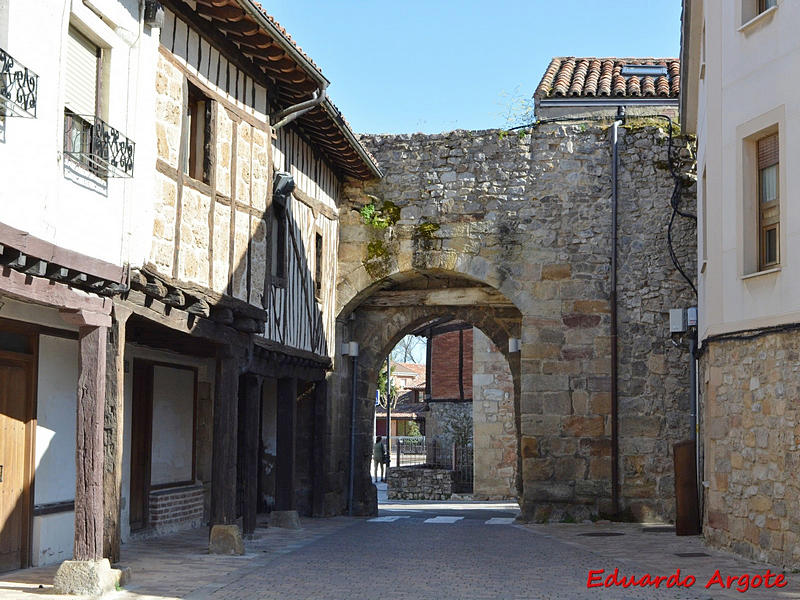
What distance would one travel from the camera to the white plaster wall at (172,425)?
37.8ft

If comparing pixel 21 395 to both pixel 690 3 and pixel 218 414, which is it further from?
pixel 690 3

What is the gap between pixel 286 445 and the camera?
1283 centimetres

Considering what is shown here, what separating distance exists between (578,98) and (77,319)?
1063 cm

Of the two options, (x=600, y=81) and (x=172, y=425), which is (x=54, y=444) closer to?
(x=172, y=425)

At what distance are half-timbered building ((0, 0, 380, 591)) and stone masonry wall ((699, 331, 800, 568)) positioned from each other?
4.66 meters

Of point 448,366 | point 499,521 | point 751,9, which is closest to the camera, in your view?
point 751,9

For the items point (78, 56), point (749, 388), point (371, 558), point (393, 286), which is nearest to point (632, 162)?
point (393, 286)

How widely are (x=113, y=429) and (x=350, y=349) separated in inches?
311

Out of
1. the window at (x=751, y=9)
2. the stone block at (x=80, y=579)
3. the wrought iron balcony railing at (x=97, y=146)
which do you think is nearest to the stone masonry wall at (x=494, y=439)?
the window at (x=751, y=9)

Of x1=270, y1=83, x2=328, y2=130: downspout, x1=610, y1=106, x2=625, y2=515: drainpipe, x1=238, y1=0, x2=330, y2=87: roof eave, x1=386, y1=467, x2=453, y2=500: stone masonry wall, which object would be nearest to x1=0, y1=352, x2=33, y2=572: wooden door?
x1=238, y1=0, x2=330, y2=87: roof eave

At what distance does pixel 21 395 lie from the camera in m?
8.33

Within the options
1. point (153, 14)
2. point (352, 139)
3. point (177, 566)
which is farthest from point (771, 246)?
point (177, 566)

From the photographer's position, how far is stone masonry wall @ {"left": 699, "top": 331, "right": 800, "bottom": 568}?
28.9 feet

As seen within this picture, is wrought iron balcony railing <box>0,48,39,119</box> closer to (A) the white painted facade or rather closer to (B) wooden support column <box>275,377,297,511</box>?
(A) the white painted facade
